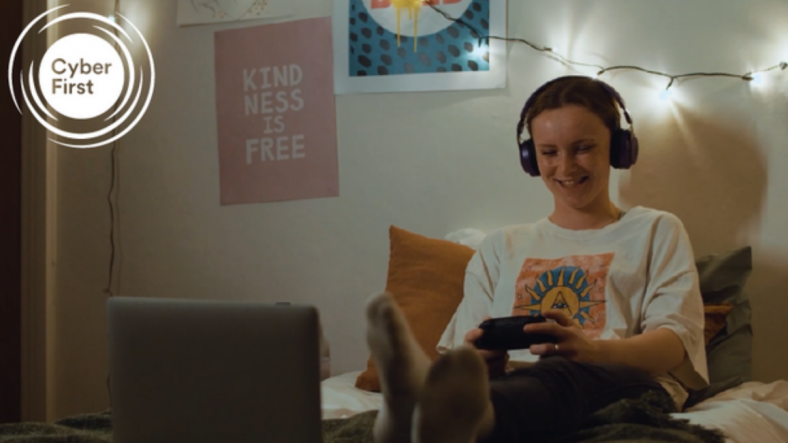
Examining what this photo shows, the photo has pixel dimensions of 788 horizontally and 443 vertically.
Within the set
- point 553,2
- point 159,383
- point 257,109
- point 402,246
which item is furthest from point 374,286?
point 159,383

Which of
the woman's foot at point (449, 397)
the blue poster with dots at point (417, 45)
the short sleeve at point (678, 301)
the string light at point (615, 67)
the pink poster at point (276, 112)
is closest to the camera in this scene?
the woman's foot at point (449, 397)

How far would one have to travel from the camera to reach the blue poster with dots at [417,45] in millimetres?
2047

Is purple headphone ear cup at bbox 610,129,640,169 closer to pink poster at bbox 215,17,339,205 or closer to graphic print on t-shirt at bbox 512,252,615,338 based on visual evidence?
graphic print on t-shirt at bbox 512,252,615,338

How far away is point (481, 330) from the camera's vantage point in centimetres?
120

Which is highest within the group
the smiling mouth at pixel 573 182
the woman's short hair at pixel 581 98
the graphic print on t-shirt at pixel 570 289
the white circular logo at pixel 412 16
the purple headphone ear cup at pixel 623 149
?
the white circular logo at pixel 412 16

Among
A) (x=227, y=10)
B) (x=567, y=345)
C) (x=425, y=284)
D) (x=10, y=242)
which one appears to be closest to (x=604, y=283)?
(x=567, y=345)

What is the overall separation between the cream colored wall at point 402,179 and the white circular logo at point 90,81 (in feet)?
0.19

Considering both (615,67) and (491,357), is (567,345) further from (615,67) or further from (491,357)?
(615,67)

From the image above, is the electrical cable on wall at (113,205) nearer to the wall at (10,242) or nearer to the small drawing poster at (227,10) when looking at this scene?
the wall at (10,242)

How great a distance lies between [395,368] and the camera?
0.84m

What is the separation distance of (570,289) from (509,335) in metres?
0.34

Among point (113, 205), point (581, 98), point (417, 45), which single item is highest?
point (417, 45)

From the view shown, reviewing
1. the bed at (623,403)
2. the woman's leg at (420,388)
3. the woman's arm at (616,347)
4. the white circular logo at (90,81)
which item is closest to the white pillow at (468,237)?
the bed at (623,403)

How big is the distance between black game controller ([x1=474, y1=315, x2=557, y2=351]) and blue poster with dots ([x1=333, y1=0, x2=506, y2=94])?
1.02 meters
